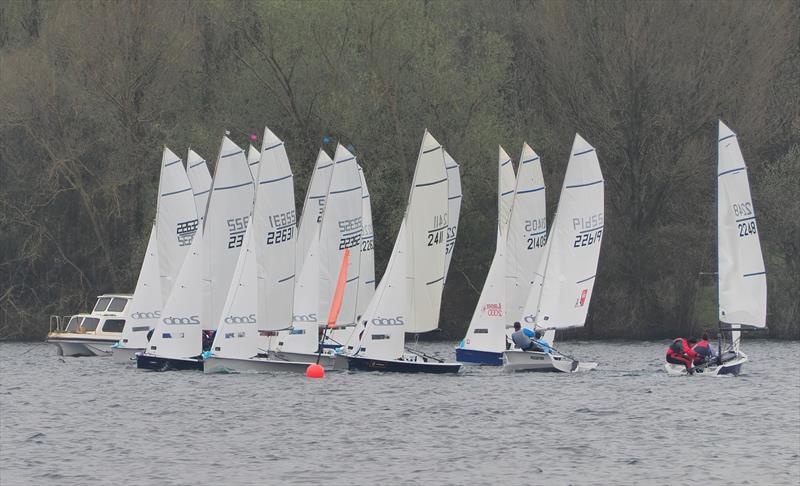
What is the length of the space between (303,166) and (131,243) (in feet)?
22.8

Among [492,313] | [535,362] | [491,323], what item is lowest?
[535,362]

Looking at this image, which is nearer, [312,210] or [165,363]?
[165,363]

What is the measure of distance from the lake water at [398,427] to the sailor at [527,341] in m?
0.90

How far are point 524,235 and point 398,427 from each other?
18.2 m

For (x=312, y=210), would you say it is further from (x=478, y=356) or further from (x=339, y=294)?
Result: (x=478, y=356)

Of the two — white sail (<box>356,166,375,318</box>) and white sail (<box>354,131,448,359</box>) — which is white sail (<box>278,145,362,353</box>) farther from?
white sail (<box>354,131,448,359</box>)

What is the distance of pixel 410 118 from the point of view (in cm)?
6281

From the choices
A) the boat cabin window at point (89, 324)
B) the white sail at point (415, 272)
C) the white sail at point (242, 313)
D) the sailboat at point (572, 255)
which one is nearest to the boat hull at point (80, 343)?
the boat cabin window at point (89, 324)

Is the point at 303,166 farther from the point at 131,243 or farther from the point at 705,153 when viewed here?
the point at 705,153

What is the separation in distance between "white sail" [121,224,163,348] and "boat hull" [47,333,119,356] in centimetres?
408

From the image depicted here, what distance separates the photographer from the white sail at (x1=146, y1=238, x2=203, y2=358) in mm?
42438

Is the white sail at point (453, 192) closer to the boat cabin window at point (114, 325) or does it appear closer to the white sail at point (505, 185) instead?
the white sail at point (505, 185)

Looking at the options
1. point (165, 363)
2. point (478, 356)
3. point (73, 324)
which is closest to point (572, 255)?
point (478, 356)

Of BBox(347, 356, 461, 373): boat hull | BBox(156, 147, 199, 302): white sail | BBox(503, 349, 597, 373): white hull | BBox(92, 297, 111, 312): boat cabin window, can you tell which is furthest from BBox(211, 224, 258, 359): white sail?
BBox(92, 297, 111, 312): boat cabin window
